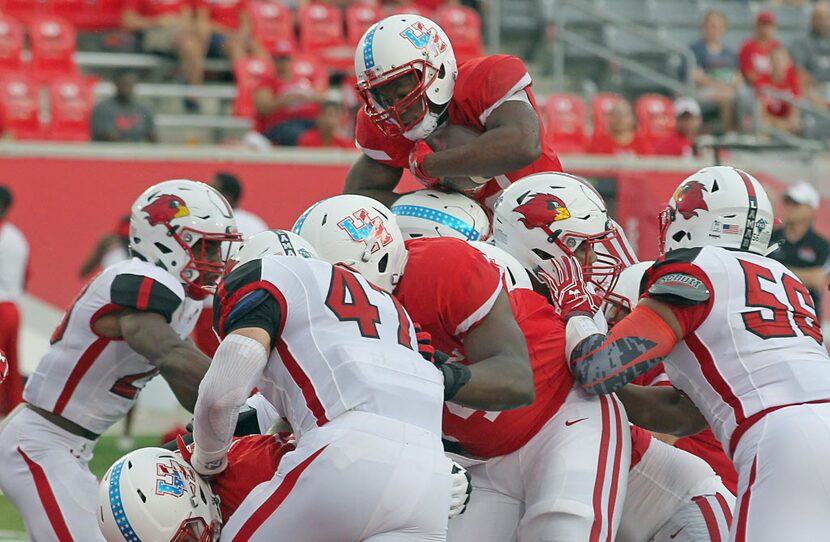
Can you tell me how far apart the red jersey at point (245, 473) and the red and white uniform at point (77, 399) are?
3.01ft

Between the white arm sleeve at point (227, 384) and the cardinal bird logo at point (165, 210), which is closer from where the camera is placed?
the white arm sleeve at point (227, 384)

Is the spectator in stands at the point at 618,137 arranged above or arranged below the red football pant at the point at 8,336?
above

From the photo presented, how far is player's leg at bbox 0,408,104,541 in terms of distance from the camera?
4988 mm

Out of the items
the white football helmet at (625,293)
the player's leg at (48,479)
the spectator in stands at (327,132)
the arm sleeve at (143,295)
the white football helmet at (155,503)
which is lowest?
the spectator in stands at (327,132)

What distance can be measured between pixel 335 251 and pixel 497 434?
0.80 meters

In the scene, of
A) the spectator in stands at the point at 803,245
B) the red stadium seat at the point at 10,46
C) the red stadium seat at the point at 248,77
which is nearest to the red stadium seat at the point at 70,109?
the red stadium seat at the point at 10,46

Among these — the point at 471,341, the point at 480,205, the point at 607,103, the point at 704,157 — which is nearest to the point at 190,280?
the point at 480,205

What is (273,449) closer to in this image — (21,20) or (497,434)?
(497,434)

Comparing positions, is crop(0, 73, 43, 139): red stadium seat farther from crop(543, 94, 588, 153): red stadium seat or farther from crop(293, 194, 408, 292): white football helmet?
crop(293, 194, 408, 292): white football helmet

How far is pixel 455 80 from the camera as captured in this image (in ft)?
17.3

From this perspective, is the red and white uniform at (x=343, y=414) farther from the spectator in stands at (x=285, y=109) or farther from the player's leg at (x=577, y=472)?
the spectator in stands at (x=285, y=109)

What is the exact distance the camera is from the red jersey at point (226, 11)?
43.3 ft

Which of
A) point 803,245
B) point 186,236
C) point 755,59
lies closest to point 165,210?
point 186,236

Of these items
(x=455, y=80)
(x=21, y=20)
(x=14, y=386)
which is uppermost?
(x=455, y=80)
